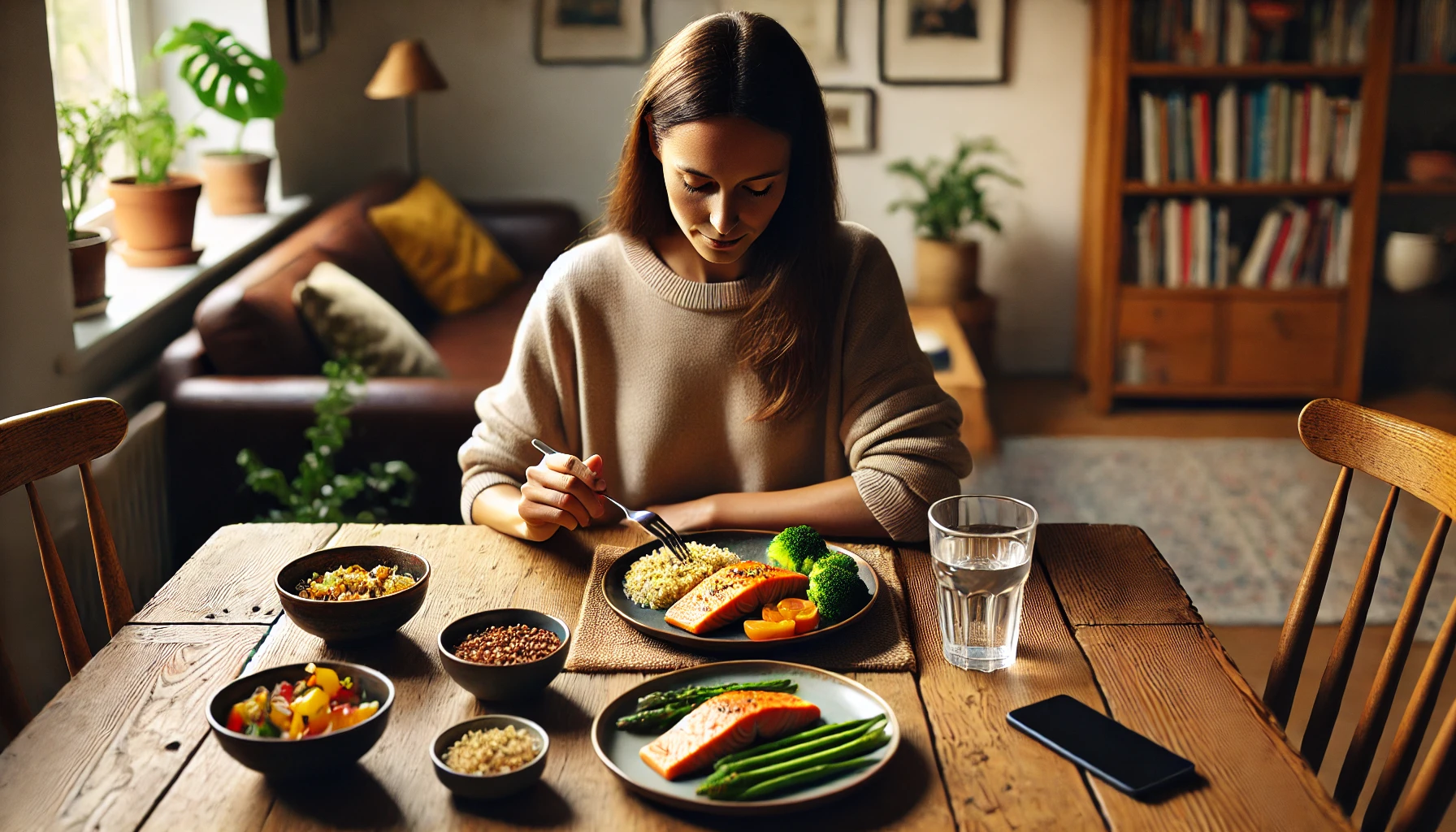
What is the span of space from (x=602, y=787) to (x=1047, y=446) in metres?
3.45

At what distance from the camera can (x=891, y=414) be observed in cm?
158

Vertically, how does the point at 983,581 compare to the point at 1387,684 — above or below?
above

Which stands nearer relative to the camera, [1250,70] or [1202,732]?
[1202,732]

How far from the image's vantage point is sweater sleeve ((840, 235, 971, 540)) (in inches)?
58.6

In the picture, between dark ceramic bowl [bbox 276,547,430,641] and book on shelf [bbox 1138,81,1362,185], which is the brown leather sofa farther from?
book on shelf [bbox 1138,81,1362,185]

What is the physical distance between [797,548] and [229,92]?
2.52m

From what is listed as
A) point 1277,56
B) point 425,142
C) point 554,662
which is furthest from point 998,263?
point 554,662

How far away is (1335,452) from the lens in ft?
4.43

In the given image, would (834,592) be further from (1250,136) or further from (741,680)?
(1250,136)

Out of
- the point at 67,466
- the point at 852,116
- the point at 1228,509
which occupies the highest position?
the point at 852,116

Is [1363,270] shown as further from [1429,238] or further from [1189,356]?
[1189,356]

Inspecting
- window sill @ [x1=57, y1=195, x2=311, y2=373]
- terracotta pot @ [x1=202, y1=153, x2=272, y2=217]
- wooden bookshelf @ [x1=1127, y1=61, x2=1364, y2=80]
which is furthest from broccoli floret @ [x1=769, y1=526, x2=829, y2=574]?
wooden bookshelf @ [x1=1127, y1=61, x2=1364, y2=80]

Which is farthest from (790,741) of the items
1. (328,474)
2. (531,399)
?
(328,474)

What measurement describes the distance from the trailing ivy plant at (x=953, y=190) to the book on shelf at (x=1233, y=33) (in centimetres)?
67
